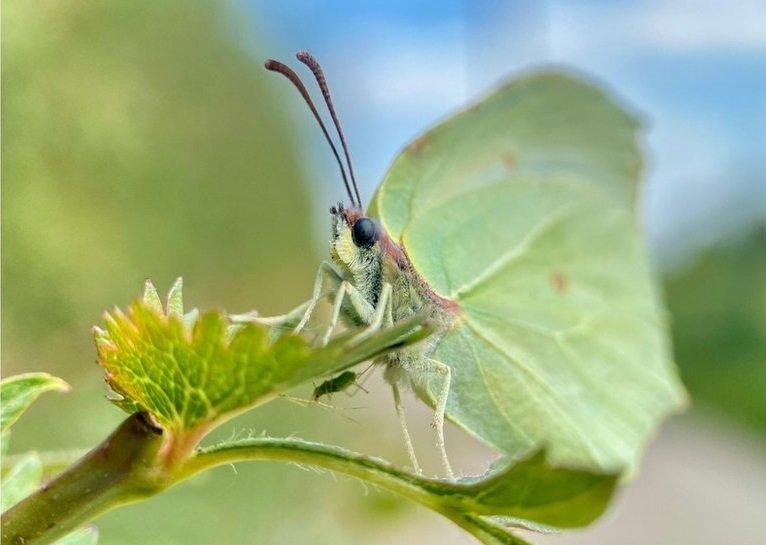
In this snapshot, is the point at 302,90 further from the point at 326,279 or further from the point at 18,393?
the point at 18,393

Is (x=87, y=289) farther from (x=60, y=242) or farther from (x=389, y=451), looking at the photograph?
(x=389, y=451)

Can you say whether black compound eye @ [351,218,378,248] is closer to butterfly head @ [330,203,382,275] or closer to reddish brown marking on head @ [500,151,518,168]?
butterfly head @ [330,203,382,275]

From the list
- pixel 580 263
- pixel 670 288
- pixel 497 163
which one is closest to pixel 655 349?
pixel 580 263

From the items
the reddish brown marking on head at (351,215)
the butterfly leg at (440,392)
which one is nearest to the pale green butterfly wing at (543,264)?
the reddish brown marking on head at (351,215)

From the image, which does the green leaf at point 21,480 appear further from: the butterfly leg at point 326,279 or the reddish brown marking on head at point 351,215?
the reddish brown marking on head at point 351,215

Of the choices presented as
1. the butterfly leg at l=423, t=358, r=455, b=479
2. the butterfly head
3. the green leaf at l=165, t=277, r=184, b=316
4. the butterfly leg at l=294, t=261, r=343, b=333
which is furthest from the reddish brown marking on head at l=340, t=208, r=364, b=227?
the green leaf at l=165, t=277, r=184, b=316

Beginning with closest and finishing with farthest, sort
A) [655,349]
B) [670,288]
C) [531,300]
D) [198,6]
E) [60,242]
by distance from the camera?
[531,300] < [655,349] < [60,242] < [198,6] < [670,288]
